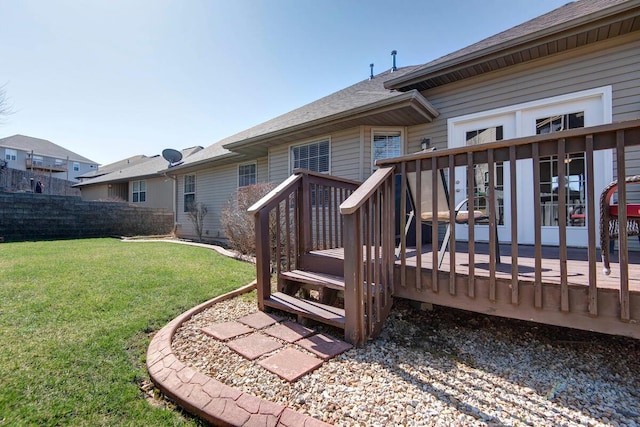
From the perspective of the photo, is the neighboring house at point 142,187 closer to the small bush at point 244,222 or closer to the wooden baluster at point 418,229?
the small bush at point 244,222

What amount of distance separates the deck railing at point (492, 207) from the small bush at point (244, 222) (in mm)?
3768

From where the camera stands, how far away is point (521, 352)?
2193 millimetres

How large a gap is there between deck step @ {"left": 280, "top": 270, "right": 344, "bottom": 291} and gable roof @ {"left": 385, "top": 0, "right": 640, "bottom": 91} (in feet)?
12.9

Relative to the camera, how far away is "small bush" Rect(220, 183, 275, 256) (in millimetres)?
5879

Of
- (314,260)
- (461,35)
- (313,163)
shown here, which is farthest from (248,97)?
(314,260)

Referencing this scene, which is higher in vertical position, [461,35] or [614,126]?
[461,35]

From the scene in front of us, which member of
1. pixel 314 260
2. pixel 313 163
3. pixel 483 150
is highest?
pixel 313 163

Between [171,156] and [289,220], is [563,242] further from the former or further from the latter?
[171,156]

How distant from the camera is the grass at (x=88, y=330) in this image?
1540mm

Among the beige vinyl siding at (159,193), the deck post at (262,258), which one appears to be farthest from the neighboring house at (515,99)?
the beige vinyl siding at (159,193)

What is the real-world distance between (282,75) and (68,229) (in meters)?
8.69

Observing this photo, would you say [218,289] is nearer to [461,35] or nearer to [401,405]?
[401,405]

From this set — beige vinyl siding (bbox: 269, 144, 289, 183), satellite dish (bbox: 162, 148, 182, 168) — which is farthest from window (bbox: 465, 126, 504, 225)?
satellite dish (bbox: 162, 148, 182, 168)

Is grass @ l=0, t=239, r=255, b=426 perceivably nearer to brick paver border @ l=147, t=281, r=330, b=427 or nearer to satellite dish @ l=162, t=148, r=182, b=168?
brick paver border @ l=147, t=281, r=330, b=427
